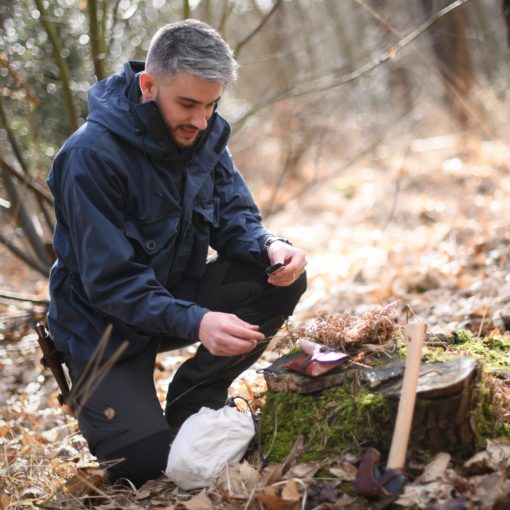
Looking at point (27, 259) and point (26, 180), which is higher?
point (26, 180)

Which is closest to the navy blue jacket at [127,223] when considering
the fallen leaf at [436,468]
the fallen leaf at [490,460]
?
the fallen leaf at [436,468]

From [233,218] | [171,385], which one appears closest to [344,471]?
[171,385]

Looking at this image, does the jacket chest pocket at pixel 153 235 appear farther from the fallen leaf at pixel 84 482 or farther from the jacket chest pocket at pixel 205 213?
the fallen leaf at pixel 84 482

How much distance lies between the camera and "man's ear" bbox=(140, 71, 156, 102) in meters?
2.75

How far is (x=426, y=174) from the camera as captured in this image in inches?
351

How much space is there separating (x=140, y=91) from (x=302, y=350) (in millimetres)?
1295

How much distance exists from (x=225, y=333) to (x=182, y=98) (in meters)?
0.98

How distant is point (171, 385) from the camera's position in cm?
318

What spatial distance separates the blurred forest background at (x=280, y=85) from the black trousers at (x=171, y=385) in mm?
1869

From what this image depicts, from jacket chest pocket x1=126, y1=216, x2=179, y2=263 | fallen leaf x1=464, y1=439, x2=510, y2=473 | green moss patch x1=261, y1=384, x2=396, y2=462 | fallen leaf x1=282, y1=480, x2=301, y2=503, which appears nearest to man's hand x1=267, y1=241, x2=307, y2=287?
jacket chest pocket x1=126, y1=216, x2=179, y2=263

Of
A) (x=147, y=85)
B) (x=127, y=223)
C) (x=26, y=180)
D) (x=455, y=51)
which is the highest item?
(x=455, y=51)

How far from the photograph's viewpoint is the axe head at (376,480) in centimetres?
209

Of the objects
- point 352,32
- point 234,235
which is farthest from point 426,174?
point 352,32

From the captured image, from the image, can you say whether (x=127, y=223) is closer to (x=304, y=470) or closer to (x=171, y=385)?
(x=171, y=385)
